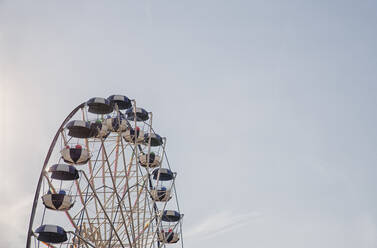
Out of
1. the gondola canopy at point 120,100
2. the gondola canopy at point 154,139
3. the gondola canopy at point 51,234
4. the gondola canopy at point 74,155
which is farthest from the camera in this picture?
the gondola canopy at point 154,139

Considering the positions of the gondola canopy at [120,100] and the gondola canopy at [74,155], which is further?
the gondola canopy at [120,100]

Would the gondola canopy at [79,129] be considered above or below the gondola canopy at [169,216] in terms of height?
above

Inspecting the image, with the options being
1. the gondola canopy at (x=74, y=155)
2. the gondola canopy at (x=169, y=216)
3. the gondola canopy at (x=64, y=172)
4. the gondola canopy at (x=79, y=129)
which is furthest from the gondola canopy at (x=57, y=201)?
the gondola canopy at (x=169, y=216)

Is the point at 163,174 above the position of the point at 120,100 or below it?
below

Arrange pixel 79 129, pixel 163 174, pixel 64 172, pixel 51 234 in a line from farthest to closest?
pixel 163 174 → pixel 79 129 → pixel 64 172 → pixel 51 234

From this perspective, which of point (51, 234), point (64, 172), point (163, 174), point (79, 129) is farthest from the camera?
point (163, 174)

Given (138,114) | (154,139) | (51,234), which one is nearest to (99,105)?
(138,114)

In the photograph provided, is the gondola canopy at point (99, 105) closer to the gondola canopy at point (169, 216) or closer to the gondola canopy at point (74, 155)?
the gondola canopy at point (74, 155)

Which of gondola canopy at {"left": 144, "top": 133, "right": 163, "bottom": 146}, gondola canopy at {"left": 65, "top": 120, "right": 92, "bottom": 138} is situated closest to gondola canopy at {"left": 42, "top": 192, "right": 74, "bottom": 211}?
gondola canopy at {"left": 65, "top": 120, "right": 92, "bottom": 138}

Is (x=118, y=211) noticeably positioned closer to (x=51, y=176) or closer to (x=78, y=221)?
(x=78, y=221)

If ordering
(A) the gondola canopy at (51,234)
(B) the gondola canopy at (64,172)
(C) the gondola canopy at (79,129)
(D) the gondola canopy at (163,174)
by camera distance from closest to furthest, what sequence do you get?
(A) the gondola canopy at (51,234) → (B) the gondola canopy at (64,172) → (C) the gondola canopy at (79,129) → (D) the gondola canopy at (163,174)

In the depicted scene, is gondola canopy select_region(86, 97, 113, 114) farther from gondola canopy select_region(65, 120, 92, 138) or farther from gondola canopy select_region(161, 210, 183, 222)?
gondola canopy select_region(161, 210, 183, 222)

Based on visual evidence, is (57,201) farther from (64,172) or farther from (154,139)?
(154,139)

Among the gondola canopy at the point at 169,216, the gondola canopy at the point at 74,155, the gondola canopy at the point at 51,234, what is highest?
the gondola canopy at the point at 74,155
